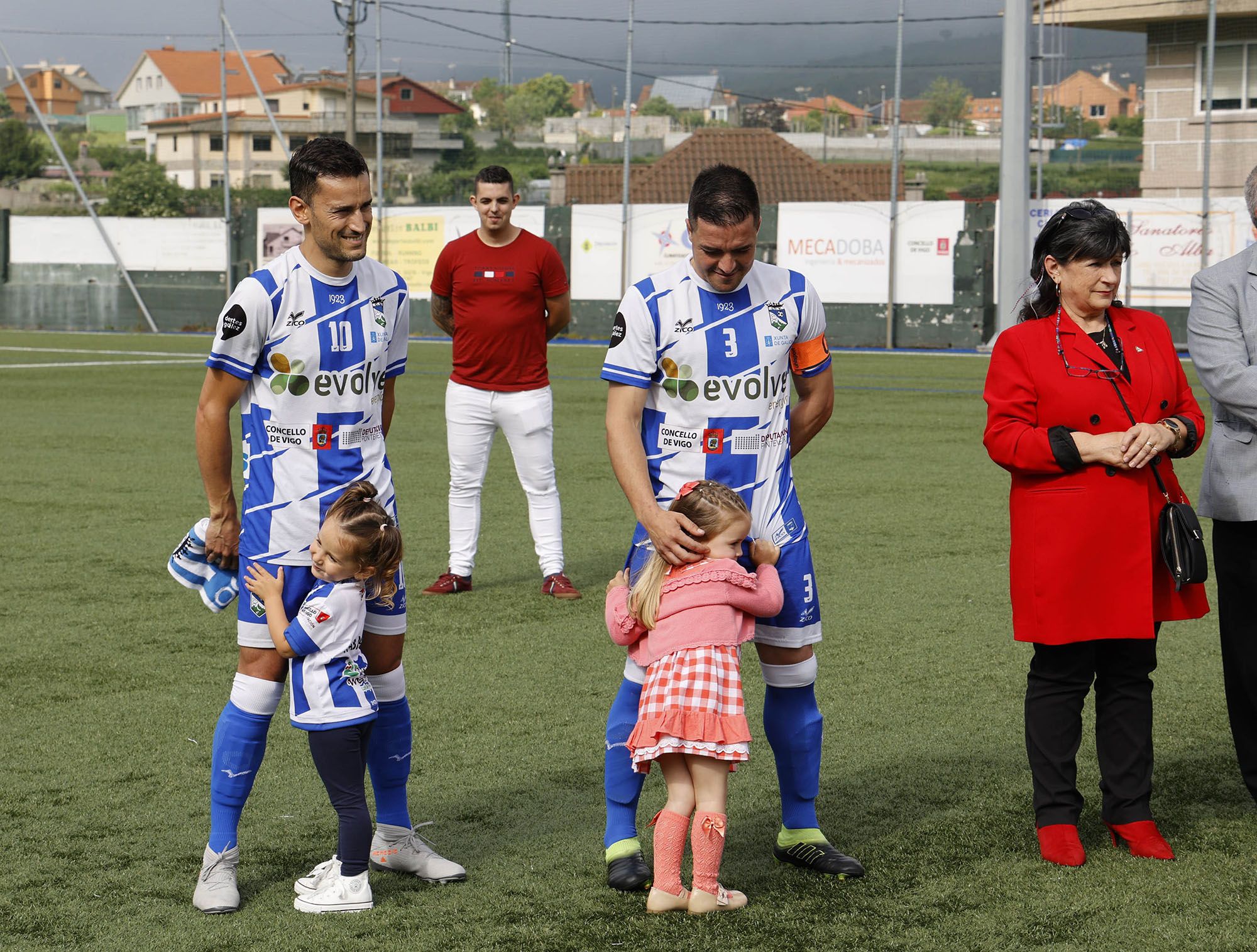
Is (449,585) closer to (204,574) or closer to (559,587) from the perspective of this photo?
(559,587)

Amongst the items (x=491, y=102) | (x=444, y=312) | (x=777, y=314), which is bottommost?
(x=777, y=314)

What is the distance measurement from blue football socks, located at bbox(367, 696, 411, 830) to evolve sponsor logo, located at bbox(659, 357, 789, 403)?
44.1 inches

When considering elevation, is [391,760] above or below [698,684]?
below

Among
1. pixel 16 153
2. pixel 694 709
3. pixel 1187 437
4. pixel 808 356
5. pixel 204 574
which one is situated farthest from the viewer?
pixel 16 153

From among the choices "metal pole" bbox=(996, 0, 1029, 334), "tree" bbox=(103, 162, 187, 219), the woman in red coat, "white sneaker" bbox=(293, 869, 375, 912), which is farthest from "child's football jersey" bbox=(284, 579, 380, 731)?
"tree" bbox=(103, 162, 187, 219)

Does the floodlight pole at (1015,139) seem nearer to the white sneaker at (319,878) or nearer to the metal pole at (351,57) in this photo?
the white sneaker at (319,878)

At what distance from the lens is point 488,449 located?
7891 mm

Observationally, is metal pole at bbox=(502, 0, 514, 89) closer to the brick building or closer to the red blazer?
the brick building

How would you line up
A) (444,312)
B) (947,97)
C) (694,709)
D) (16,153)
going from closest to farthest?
(694,709), (444,312), (16,153), (947,97)

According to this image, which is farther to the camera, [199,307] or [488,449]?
[199,307]

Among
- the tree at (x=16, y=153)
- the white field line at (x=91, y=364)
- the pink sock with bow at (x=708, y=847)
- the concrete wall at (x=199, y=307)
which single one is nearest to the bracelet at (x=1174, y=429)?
the pink sock with bow at (x=708, y=847)

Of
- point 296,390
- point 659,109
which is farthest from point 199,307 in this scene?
point 659,109

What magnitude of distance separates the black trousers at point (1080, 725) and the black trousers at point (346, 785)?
185cm

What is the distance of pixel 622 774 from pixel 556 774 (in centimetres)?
96
